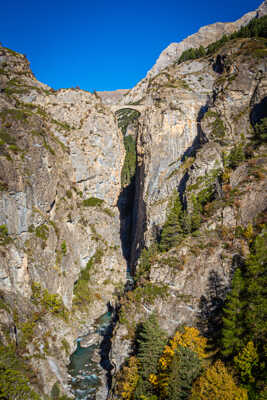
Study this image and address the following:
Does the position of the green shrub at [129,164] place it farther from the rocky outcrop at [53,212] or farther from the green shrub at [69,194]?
the green shrub at [69,194]

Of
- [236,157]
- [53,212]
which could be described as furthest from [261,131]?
[53,212]

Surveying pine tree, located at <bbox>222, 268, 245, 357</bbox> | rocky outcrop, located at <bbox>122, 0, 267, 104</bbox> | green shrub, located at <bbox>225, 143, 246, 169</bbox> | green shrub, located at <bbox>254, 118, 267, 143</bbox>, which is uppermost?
rocky outcrop, located at <bbox>122, 0, 267, 104</bbox>

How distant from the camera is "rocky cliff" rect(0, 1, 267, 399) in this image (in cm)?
4469

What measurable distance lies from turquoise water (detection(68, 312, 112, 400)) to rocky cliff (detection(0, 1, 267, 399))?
209cm

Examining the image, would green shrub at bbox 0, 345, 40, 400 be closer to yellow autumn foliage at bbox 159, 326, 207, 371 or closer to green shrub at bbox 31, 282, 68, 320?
green shrub at bbox 31, 282, 68, 320

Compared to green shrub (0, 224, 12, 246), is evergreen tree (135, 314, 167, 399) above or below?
below

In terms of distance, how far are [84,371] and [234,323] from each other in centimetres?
3063

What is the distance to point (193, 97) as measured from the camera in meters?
82.8

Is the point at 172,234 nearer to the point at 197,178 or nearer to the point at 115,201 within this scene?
the point at 197,178

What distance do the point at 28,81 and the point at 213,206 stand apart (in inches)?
2949

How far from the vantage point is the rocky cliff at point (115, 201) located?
44.7 metres

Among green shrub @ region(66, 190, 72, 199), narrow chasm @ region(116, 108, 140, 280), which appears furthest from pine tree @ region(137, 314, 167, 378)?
green shrub @ region(66, 190, 72, 199)

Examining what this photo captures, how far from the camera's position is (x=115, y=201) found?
315 feet

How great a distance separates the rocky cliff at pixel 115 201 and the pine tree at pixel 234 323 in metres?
9.31
